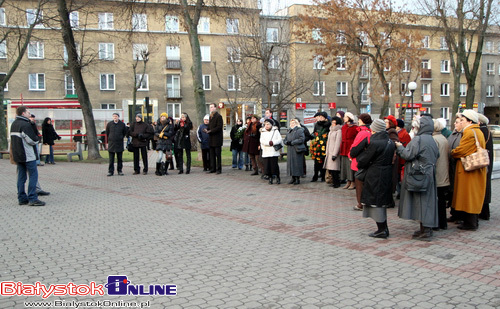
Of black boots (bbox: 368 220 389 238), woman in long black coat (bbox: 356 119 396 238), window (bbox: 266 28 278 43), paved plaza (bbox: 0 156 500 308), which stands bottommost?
paved plaza (bbox: 0 156 500 308)

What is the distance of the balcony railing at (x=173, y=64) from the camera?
4966 centimetres

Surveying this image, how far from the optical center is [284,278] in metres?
5.40

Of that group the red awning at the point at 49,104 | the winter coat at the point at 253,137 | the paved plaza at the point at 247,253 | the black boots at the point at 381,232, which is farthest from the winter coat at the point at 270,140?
the red awning at the point at 49,104

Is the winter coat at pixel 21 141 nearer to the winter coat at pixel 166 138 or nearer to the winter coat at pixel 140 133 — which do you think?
the winter coat at pixel 140 133

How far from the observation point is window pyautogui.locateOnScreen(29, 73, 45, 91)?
4644cm

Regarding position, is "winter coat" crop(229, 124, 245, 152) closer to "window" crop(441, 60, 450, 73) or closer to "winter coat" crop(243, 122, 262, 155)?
"winter coat" crop(243, 122, 262, 155)

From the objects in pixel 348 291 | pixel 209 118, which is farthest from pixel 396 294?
pixel 209 118

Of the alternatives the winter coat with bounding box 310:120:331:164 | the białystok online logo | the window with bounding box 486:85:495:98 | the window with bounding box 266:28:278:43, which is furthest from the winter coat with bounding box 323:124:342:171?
the window with bounding box 486:85:495:98

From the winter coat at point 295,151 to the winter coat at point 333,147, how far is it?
2.36 feet

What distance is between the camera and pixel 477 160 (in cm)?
734

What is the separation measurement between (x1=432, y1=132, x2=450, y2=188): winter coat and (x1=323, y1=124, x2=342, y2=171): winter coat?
4.75m

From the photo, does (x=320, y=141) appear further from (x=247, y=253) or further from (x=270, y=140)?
(x=247, y=253)

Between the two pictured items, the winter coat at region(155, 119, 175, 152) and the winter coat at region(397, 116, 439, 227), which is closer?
the winter coat at region(397, 116, 439, 227)

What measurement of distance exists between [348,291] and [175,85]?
4734 centimetres
